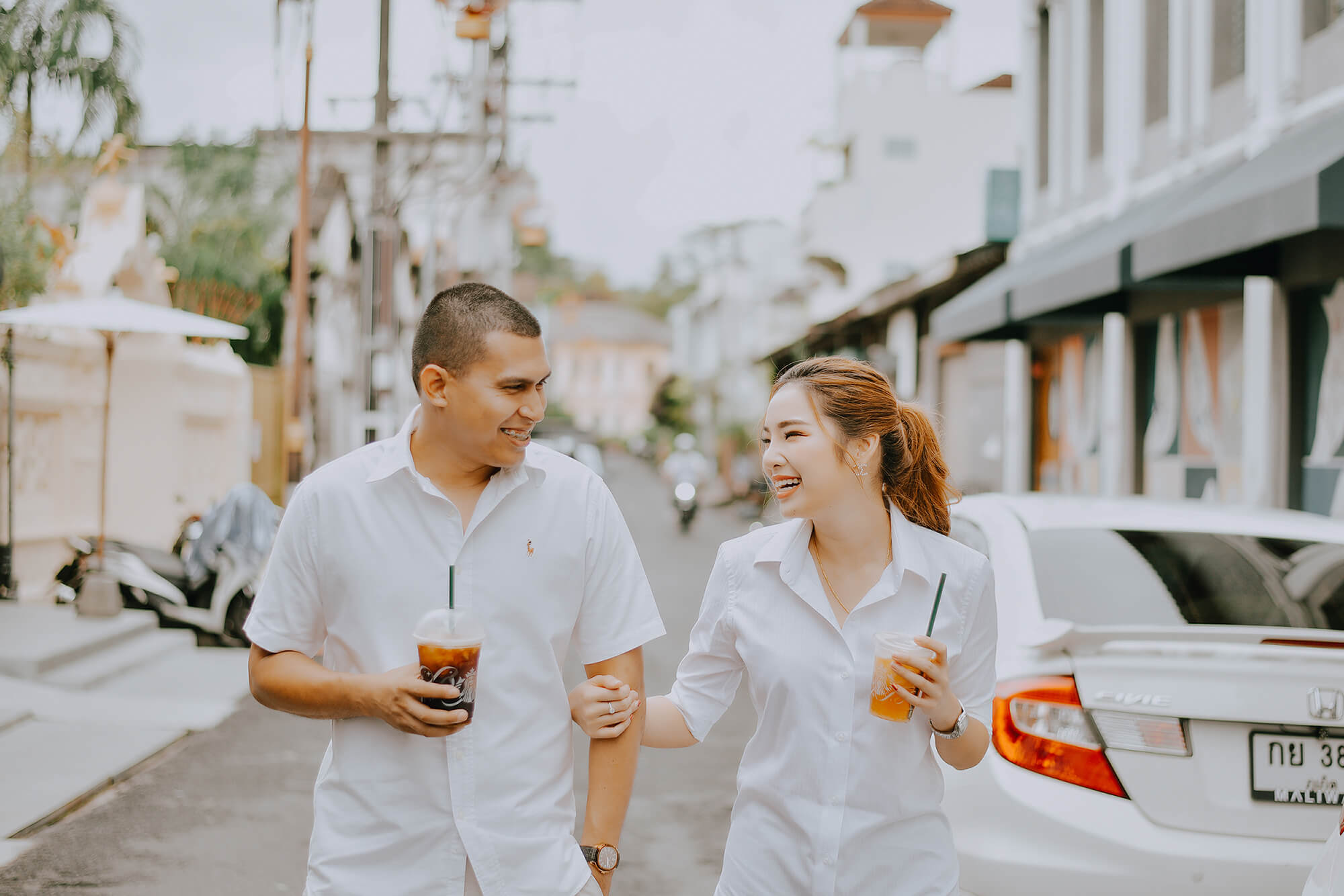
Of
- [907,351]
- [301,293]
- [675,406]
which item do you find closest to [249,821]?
[301,293]

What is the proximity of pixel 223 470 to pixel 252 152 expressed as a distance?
1943 cm

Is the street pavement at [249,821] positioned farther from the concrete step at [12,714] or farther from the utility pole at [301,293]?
the utility pole at [301,293]

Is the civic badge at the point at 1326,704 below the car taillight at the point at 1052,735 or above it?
above

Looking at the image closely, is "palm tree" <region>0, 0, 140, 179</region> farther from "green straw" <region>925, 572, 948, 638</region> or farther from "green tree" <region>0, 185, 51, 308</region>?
"green straw" <region>925, 572, 948, 638</region>

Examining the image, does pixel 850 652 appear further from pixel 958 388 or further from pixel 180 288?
pixel 180 288

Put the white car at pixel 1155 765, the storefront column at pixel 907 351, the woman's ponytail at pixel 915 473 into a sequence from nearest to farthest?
1. the woman's ponytail at pixel 915 473
2. the white car at pixel 1155 765
3. the storefront column at pixel 907 351

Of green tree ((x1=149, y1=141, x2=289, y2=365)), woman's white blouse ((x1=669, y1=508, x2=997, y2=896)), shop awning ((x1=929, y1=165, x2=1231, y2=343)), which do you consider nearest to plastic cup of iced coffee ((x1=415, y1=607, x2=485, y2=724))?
woman's white blouse ((x1=669, y1=508, x2=997, y2=896))

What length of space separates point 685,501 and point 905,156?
48.3 ft

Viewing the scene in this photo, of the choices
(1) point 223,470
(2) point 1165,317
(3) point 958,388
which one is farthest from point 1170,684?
(3) point 958,388

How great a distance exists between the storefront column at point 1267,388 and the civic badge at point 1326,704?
9.23 metres

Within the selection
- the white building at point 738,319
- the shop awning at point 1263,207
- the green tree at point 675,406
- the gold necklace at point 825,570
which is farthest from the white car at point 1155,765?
the green tree at point 675,406

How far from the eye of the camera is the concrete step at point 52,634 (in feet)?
28.0

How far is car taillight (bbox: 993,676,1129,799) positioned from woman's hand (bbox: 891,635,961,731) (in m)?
1.10

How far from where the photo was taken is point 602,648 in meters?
2.60
